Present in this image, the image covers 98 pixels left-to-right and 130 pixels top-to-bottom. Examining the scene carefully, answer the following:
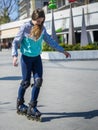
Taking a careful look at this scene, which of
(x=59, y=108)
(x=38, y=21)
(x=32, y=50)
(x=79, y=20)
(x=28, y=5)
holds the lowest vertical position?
(x=59, y=108)

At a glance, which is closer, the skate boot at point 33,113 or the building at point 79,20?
the skate boot at point 33,113

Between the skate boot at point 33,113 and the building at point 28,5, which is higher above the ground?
the building at point 28,5

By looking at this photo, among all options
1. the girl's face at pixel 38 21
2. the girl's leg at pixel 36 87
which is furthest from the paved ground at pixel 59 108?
the girl's face at pixel 38 21

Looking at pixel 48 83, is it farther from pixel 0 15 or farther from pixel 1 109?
pixel 0 15

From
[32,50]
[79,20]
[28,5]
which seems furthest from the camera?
[28,5]

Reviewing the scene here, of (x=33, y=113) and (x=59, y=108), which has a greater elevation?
(x=33, y=113)

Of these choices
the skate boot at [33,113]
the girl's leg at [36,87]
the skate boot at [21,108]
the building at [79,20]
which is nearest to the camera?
the skate boot at [33,113]

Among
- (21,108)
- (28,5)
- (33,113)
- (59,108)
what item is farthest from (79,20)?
(28,5)

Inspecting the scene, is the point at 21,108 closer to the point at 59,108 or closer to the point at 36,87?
the point at 36,87

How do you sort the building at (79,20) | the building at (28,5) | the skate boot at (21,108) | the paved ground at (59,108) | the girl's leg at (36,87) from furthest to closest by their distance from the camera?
the building at (28,5)
the building at (79,20)
the skate boot at (21,108)
the girl's leg at (36,87)
the paved ground at (59,108)

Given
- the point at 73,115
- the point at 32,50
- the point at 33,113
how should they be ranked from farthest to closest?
1. the point at 73,115
2. the point at 32,50
3. the point at 33,113

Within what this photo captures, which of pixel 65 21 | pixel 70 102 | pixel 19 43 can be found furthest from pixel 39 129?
pixel 65 21

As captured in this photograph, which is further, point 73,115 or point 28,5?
point 28,5

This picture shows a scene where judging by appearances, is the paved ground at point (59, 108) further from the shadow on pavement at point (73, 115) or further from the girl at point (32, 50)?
the girl at point (32, 50)
